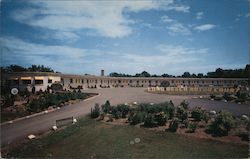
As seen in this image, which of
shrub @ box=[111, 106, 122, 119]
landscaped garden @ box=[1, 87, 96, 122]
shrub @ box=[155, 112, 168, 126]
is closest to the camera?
shrub @ box=[155, 112, 168, 126]

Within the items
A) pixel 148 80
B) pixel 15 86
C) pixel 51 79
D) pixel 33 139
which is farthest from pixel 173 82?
pixel 33 139

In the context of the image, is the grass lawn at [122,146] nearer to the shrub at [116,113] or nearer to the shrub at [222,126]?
the shrub at [222,126]

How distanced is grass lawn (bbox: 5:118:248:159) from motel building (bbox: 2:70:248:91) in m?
24.2

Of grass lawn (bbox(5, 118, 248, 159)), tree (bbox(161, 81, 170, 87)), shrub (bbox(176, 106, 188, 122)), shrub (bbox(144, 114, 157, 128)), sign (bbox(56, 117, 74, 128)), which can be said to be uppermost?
tree (bbox(161, 81, 170, 87))

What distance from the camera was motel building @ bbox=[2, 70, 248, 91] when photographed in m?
36.0

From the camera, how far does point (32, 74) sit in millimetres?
36594

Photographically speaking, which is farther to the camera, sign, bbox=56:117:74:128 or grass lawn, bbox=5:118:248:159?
sign, bbox=56:117:74:128

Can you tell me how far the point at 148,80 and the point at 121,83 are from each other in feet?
28.6

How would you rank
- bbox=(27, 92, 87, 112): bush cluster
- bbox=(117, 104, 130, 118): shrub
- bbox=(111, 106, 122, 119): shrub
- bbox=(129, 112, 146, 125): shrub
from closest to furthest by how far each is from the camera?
bbox=(129, 112, 146, 125): shrub < bbox=(111, 106, 122, 119): shrub < bbox=(117, 104, 130, 118): shrub < bbox=(27, 92, 87, 112): bush cluster

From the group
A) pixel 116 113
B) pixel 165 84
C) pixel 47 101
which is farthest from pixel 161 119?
pixel 165 84

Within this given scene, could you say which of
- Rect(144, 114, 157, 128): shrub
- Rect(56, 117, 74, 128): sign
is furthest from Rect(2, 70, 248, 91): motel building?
Rect(144, 114, 157, 128): shrub

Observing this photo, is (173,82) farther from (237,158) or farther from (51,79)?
(237,158)

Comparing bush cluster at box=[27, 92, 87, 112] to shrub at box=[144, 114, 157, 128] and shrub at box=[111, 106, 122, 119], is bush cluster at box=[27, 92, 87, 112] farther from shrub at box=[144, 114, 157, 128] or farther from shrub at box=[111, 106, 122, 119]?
shrub at box=[144, 114, 157, 128]

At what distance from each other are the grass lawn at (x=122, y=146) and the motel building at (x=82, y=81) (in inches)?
952
